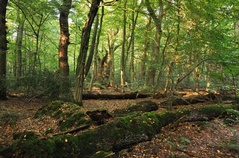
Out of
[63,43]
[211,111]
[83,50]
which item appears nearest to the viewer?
[211,111]

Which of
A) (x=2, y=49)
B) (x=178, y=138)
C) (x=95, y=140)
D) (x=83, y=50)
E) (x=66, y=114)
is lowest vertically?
(x=178, y=138)

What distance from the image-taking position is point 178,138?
519 cm

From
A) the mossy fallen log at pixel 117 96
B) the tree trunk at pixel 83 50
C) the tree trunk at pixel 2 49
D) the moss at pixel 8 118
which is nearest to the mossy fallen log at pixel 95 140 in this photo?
the moss at pixel 8 118

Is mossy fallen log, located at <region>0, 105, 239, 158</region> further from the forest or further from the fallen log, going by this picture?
the fallen log

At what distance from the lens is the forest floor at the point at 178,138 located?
438 centimetres

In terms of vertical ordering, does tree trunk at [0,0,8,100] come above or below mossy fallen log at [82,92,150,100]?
above

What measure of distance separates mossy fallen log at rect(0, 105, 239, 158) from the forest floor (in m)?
0.24

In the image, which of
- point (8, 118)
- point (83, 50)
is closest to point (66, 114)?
point (8, 118)

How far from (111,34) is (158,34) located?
32.5ft

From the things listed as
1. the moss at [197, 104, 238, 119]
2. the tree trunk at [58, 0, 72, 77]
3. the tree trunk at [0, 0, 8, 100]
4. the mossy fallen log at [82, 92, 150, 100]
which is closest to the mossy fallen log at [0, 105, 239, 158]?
the moss at [197, 104, 238, 119]

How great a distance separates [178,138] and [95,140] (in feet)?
8.46

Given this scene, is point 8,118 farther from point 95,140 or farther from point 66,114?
point 95,140

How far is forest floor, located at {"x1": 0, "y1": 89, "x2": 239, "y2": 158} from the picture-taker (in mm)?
4383

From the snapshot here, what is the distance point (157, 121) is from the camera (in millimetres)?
5480
